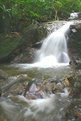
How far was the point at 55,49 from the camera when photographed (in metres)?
9.97

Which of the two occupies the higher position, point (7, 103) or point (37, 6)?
point (37, 6)

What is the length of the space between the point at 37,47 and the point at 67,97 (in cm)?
660

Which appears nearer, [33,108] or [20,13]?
[33,108]

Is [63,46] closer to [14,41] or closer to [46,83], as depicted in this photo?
[14,41]

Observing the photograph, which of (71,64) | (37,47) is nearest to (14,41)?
(37,47)

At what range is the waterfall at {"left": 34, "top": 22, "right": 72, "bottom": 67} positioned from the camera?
9188 millimetres

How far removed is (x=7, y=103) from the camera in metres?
3.88

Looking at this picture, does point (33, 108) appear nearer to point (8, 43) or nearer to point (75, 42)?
point (75, 42)

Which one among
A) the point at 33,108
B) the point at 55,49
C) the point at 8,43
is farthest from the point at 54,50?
the point at 33,108

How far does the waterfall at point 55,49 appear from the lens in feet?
30.1

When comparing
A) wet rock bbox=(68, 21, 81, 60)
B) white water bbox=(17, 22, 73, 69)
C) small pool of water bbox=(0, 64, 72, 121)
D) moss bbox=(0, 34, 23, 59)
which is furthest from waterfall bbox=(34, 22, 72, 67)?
small pool of water bbox=(0, 64, 72, 121)

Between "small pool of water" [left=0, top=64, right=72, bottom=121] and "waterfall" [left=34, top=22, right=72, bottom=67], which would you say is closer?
"small pool of water" [left=0, top=64, right=72, bottom=121]

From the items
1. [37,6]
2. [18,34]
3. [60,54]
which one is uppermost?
[37,6]

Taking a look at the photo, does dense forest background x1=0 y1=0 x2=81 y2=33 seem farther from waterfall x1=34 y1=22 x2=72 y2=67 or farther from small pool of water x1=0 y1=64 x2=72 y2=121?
small pool of water x1=0 y1=64 x2=72 y2=121
